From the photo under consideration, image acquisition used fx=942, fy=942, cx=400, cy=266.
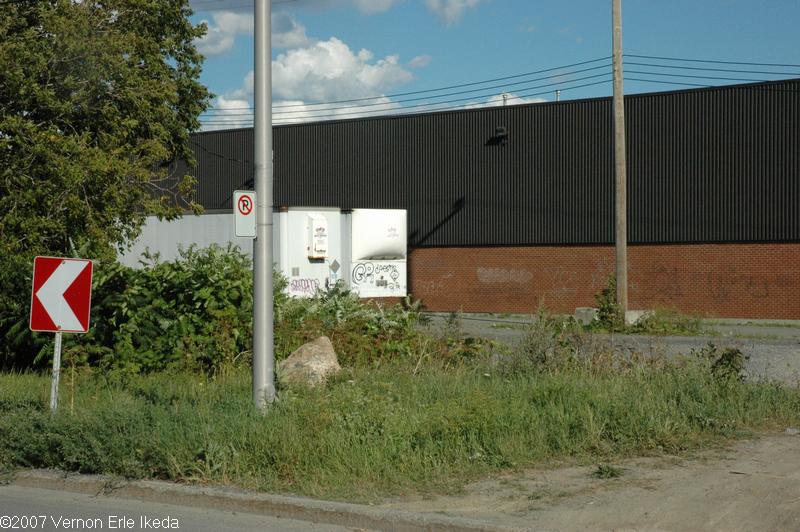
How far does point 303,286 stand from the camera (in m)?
24.7

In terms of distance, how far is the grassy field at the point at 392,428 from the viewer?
8281 millimetres

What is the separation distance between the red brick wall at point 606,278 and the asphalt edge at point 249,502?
83.4 feet

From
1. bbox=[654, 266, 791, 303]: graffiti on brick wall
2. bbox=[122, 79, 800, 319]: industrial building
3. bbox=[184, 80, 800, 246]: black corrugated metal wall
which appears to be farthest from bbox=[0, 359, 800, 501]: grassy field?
bbox=[184, 80, 800, 246]: black corrugated metal wall

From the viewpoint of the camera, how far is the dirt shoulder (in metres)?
6.97

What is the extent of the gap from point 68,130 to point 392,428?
16247mm

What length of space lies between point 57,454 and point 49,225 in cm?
1131

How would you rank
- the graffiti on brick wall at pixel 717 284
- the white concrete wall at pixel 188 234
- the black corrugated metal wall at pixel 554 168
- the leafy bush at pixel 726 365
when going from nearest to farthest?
the leafy bush at pixel 726 365 < the white concrete wall at pixel 188 234 < the graffiti on brick wall at pixel 717 284 < the black corrugated metal wall at pixel 554 168

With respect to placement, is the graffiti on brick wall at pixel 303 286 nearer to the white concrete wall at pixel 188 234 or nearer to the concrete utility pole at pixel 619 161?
the white concrete wall at pixel 188 234

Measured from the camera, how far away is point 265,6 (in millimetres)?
10203

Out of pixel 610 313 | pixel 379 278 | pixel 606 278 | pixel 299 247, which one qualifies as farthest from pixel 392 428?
pixel 606 278

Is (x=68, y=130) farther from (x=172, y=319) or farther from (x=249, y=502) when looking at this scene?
(x=249, y=502)

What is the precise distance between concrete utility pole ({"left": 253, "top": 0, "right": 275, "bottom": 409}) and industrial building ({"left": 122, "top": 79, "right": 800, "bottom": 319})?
70.4ft

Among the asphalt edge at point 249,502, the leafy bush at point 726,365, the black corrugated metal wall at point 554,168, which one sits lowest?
the asphalt edge at point 249,502

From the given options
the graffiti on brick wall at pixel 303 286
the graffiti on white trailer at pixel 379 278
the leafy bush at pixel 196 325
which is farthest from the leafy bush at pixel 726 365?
the graffiti on white trailer at pixel 379 278
